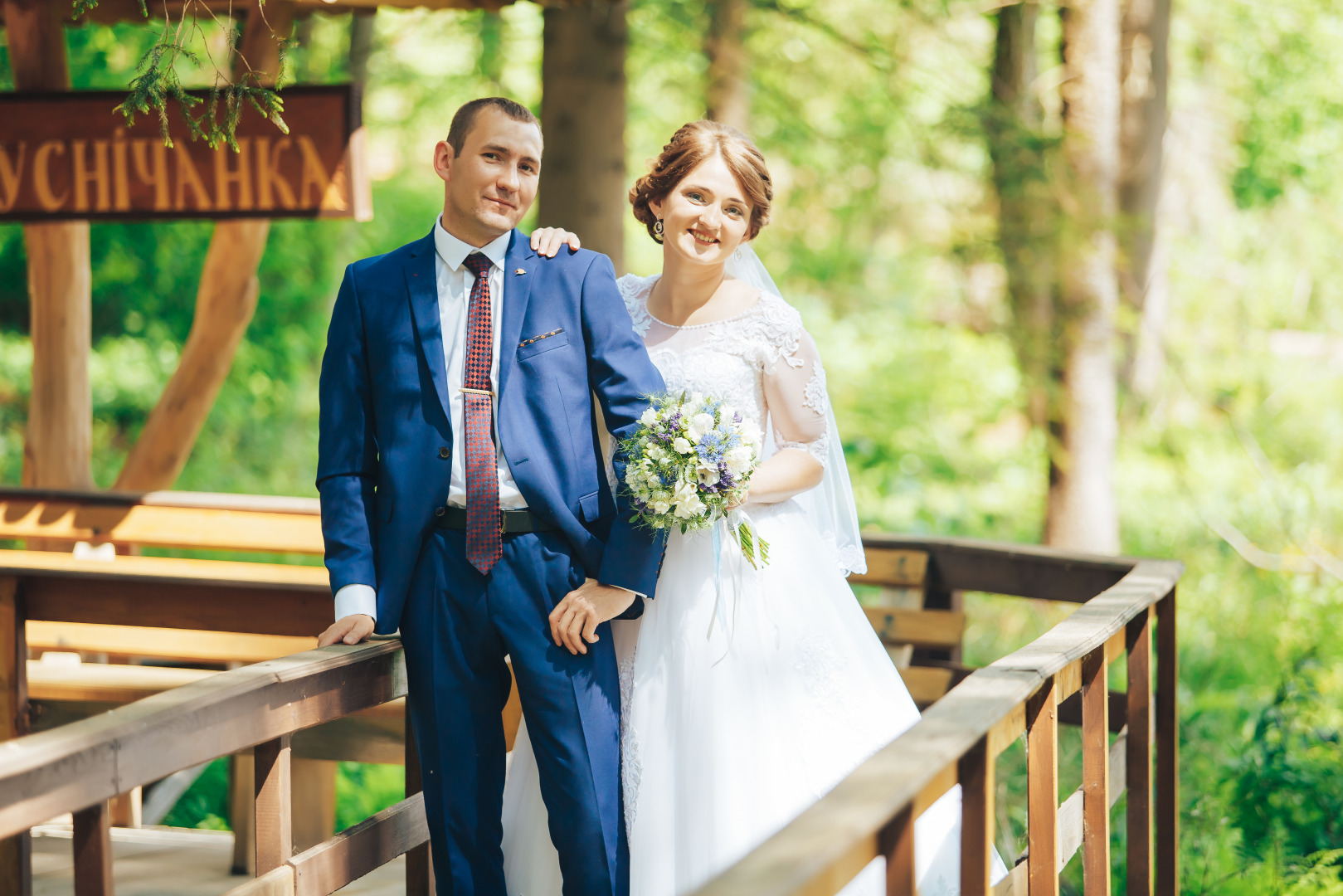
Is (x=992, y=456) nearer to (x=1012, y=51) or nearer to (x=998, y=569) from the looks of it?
(x=1012, y=51)

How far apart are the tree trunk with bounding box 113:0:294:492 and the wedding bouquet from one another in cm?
332

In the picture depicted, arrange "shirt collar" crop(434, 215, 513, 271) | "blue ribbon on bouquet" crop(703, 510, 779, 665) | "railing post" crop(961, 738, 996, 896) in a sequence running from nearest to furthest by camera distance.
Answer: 1. "railing post" crop(961, 738, 996, 896)
2. "shirt collar" crop(434, 215, 513, 271)
3. "blue ribbon on bouquet" crop(703, 510, 779, 665)

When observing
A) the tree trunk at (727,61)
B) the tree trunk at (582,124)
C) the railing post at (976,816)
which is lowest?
the railing post at (976,816)

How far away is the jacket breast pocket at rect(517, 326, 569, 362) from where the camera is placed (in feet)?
8.16

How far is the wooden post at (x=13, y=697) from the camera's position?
327cm

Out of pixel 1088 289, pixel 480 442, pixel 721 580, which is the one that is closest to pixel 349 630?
pixel 480 442

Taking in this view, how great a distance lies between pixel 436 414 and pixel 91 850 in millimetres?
1004

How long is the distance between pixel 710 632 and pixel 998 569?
2081mm

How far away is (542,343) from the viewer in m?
2.50

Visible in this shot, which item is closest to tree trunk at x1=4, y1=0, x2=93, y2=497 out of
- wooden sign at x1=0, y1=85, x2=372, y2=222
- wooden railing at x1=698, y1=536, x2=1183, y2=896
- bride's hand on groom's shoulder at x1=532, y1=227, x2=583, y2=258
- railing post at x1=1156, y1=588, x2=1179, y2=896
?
wooden sign at x1=0, y1=85, x2=372, y2=222

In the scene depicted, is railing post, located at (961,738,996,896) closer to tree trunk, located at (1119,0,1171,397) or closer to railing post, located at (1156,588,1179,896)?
railing post, located at (1156,588,1179,896)

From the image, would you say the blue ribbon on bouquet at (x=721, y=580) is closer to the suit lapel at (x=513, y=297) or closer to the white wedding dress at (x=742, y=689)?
the white wedding dress at (x=742, y=689)

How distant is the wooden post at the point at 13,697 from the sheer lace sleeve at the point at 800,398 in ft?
6.99

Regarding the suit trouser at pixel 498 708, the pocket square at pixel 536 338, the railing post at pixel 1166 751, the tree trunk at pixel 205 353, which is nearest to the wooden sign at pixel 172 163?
the tree trunk at pixel 205 353
